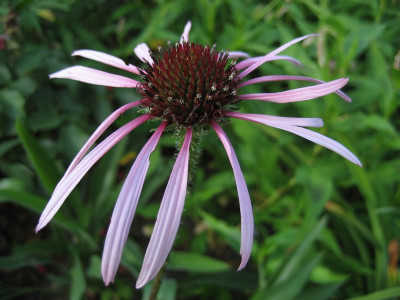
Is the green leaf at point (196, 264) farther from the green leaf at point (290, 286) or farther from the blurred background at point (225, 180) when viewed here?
the green leaf at point (290, 286)

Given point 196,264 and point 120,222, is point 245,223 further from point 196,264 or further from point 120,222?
point 196,264

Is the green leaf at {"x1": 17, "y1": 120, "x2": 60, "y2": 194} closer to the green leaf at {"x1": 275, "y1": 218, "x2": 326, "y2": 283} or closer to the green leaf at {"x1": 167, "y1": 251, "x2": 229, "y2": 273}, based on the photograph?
the green leaf at {"x1": 167, "y1": 251, "x2": 229, "y2": 273}

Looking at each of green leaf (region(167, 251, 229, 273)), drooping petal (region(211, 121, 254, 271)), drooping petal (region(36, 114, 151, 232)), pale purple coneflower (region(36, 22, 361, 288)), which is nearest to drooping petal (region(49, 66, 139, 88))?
pale purple coneflower (region(36, 22, 361, 288))

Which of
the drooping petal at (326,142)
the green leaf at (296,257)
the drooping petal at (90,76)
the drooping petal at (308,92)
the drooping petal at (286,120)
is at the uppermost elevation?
the drooping petal at (90,76)

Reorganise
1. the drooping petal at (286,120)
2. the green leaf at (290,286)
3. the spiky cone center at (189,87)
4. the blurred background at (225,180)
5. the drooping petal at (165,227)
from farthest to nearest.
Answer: the blurred background at (225,180) → the green leaf at (290,286) → the spiky cone center at (189,87) → the drooping petal at (286,120) → the drooping petal at (165,227)

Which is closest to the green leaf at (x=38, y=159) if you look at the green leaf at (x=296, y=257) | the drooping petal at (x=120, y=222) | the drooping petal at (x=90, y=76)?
the drooping petal at (x=90, y=76)

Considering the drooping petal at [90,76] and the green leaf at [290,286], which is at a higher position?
the drooping petal at [90,76]

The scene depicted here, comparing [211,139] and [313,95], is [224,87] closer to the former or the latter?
[313,95]
